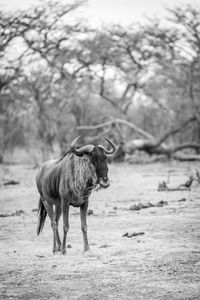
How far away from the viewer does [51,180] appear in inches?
267

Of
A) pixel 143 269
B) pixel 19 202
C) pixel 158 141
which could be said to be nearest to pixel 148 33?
pixel 158 141

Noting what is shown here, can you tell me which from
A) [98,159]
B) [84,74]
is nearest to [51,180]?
[98,159]

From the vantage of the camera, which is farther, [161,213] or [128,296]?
[161,213]

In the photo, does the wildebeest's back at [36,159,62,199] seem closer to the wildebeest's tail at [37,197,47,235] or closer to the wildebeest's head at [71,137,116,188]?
the wildebeest's tail at [37,197,47,235]

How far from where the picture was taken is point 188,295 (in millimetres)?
4664

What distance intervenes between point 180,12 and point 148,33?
6.36 feet

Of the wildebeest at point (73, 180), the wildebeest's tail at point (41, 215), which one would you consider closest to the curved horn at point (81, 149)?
the wildebeest at point (73, 180)

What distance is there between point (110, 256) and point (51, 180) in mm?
1145

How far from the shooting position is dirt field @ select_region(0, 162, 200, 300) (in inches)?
194

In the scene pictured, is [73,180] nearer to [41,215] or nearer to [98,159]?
[98,159]

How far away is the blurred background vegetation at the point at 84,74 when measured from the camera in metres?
22.1

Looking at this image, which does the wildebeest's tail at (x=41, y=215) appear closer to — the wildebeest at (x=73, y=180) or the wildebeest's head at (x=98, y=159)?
the wildebeest at (x=73, y=180)

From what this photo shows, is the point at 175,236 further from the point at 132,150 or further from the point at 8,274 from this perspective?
the point at 132,150

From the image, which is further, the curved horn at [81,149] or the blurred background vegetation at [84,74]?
the blurred background vegetation at [84,74]
